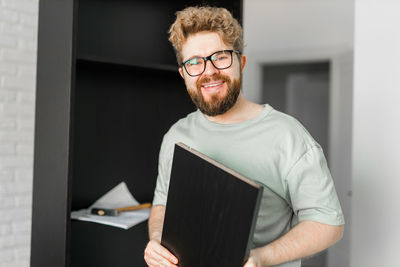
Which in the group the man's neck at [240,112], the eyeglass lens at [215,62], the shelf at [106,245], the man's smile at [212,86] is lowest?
the shelf at [106,245]

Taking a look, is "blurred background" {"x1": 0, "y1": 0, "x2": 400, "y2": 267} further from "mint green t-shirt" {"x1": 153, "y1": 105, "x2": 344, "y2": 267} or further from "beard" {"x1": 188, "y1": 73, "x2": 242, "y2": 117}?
"beard" {"x1": 188, "y1": 73, "x2": 242, "y2": 117}

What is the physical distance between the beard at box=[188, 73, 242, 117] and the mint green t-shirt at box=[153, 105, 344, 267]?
0.09 meters

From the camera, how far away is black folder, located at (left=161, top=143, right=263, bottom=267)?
2.94 feet

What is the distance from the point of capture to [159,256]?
1196 mm

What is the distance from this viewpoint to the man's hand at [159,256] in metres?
1.16

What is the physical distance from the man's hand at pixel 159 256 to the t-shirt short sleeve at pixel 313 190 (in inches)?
14.7

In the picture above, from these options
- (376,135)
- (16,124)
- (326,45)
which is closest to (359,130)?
(376,135)

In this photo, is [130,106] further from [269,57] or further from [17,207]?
[269,57]

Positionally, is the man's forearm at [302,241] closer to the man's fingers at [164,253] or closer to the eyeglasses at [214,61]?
the man's fingers at [164,253]

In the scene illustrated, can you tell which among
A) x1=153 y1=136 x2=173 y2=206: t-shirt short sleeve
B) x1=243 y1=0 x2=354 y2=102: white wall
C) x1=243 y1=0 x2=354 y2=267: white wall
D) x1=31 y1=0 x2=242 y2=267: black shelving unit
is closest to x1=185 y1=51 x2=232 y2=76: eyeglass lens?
x1=153 y1=136 x2=173 y2=206: t-shirt short sleeve

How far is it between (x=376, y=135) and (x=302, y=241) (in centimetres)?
118

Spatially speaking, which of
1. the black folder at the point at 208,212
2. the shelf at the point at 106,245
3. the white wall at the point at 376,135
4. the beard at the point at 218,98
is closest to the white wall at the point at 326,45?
the white wall at the point at 376,135

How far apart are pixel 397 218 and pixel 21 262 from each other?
2101 mm

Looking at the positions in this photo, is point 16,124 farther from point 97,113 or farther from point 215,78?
point 215,78
